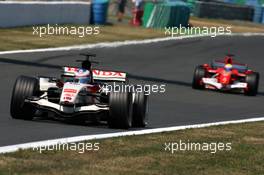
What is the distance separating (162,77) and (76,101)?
10.9 meters

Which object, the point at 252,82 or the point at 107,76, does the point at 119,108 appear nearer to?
the point at 107,76

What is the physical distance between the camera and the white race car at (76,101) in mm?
12812

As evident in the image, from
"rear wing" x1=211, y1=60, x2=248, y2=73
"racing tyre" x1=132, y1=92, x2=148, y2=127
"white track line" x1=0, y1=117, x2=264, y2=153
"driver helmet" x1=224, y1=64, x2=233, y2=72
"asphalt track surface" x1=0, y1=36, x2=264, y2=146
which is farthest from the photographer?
"rear wing" x1=211, y1=60, x2=248, y2=73

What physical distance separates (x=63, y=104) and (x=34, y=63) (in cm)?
1130

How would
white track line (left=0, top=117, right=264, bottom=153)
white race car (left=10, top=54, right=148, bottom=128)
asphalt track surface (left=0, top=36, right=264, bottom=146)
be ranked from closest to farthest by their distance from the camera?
white track line (left=0, top=117, right=264, bottom=153) < asphalt track surface (left=0, top=36, right=264, bottom=146) < white race car (left=10, top=54, right=148, bottom=128)

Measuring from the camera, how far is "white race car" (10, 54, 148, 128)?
12812 millimetres

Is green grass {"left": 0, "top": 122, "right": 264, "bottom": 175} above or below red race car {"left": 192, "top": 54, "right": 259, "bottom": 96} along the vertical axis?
above

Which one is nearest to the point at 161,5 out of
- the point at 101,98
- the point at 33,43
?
the point at 33,43

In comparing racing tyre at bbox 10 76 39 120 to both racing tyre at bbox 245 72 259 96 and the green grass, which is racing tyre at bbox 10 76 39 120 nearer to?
the green grass

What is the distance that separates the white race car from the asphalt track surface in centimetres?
18

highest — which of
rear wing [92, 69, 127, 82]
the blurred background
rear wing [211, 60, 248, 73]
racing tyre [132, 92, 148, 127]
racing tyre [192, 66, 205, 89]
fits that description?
Answer: rear wing [92, 69, 127, 82]

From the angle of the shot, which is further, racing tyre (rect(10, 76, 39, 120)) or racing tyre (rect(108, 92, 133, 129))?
racing tyre (rect(10, 76, 39, 120))

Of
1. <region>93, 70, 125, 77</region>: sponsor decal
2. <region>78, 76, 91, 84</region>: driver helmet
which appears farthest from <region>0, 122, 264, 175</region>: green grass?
<region>93, 70, 125, 77</region>: sponsor decal

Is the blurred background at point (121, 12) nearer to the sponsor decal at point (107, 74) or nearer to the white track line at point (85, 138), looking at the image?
the sponsor decal at point (107, 74)
